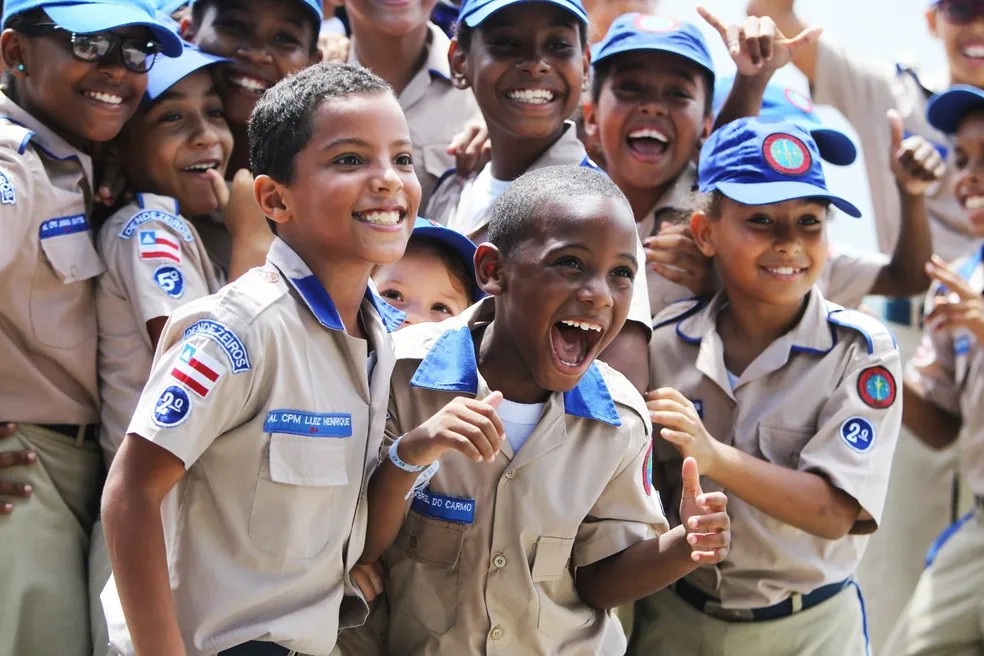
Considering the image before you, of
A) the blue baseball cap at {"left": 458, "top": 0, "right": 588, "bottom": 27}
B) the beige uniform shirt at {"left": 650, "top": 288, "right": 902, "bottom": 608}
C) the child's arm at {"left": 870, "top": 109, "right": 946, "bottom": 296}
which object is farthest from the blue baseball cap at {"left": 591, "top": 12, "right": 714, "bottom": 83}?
the beige uniform shirt at {"left": 650, "top": 288, "right": 902, "bottom": 608}

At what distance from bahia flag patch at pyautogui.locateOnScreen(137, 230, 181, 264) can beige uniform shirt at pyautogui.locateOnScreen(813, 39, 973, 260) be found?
2.95 meters

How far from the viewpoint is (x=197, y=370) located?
2.18 m

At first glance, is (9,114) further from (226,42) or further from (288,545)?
(288,545)

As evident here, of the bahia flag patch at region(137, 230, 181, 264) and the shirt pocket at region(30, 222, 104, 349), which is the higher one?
the bahia flag patch at region(137, 230, 181, 264)

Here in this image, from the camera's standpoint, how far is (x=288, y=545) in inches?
89.9

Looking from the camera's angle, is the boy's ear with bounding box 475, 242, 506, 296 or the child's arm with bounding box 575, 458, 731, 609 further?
the boy's ear with bounding box 475, 242, 506, 296

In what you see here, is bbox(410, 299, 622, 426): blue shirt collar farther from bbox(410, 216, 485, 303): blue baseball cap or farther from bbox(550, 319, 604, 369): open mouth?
bbox(410, 216, 485, 303): blue baseball cap

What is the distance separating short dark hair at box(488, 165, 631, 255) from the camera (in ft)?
8.75

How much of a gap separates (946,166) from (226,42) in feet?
9.06

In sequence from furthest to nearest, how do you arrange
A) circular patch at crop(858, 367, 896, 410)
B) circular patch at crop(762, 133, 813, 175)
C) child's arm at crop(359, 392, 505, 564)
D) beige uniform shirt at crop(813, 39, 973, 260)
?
1. beige uniform shirt at crop(813, 39, 973, 260)
2. circular patch at crop(762, 133, 813, 175)
3. circular patch at crop(858, 367, 896, 410)
4. child's arm at crop(359, 392, 505, 564)

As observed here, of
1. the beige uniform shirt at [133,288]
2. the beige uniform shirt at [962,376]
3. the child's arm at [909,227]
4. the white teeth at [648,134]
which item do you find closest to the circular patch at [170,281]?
the beige uniform shirt at [133,288]

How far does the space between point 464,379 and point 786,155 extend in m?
1.19

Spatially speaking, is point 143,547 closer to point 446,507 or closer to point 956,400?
point 446,507

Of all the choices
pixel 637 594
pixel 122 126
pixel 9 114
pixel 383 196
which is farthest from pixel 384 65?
pixel 637 594
